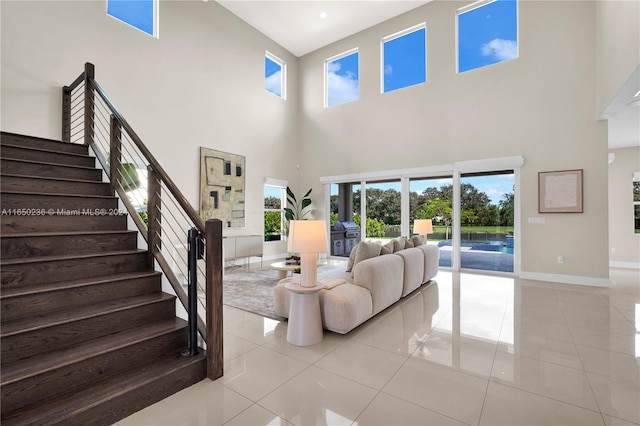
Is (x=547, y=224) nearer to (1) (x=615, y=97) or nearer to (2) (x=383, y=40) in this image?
(1) (x=615, y=97)

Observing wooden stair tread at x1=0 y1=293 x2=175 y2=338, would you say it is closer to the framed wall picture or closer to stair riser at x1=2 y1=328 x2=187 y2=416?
stair riser at x1=2 y1=328 x2=187 y2=416

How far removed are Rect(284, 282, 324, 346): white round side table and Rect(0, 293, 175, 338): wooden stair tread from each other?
1056 millimetres

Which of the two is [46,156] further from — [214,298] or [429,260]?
[429,260]

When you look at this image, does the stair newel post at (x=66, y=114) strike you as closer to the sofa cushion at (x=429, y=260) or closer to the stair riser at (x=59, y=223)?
the stair riser at (x=59, y=223)

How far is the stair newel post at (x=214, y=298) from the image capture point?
2.11 m

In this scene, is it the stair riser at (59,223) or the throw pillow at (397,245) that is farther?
the throw pillow at (397,245)

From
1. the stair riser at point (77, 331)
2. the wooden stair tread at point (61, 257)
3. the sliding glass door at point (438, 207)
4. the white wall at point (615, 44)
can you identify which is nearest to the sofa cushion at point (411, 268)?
the sliding glass door at point (438, 207)

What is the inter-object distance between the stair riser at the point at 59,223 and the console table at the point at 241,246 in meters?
3.26

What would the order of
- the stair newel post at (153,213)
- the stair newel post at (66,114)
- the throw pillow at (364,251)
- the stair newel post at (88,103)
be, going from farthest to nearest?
the stair newel post at (66,114), the stair newel post at (88,103), the throw pillow at (364,251), the stair newel post at (153,213)

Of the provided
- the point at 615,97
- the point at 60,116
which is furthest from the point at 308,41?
the point at 615,97

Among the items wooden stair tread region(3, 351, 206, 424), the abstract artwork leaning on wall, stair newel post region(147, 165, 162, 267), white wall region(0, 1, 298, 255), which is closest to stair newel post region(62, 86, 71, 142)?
white wall region(0, 1, 298, 255)

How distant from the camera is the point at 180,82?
5.91 m

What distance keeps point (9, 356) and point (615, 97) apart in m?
6.74

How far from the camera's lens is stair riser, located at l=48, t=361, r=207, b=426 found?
1.60 metres
